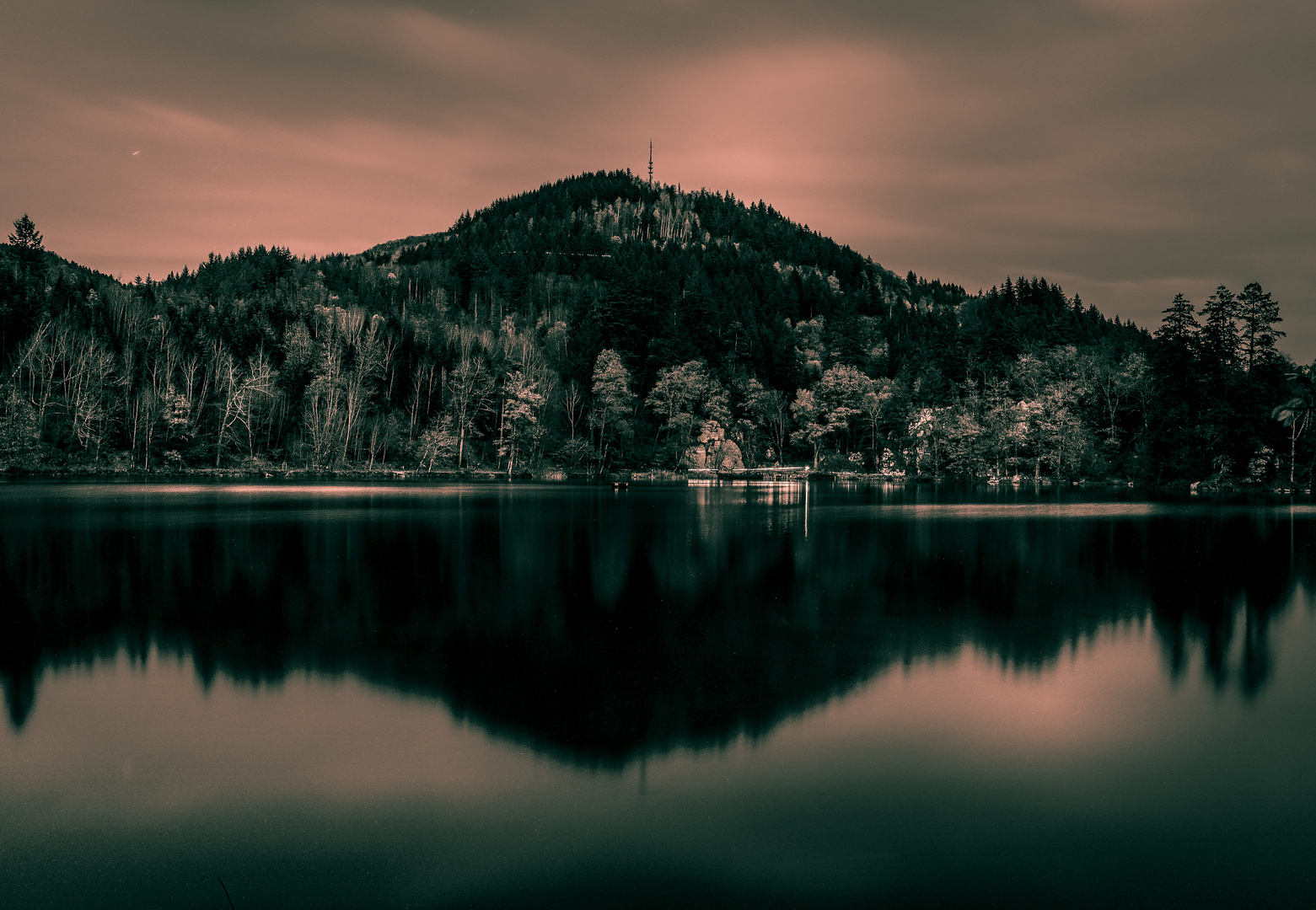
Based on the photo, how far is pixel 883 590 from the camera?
20.5 meters

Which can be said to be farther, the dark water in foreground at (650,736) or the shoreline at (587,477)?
the shoreline at (587,477)

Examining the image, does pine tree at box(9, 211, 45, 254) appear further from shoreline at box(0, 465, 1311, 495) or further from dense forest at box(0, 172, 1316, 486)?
shoreline at box(0, 465, 1311, 495)

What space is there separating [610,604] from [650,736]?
8.26 metres

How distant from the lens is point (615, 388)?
333 feet

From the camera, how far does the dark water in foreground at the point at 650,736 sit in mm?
7043

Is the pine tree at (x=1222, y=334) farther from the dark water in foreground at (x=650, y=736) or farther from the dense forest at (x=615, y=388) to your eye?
the dark water in foreground at (x=650, y=736)

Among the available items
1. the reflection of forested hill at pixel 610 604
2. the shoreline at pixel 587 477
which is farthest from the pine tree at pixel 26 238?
the reflection of forested hill at pixel 610 604

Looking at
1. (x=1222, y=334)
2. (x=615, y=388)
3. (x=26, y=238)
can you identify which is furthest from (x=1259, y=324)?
(x=26, y=238)

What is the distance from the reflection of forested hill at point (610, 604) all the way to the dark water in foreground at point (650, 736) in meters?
0.13

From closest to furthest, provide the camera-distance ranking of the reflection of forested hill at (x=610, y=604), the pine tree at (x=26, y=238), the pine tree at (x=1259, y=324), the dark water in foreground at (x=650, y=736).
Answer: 1. the dark water in foreground at (x=650, y=736)
2. the reflection of forested hill at (x=610, y=604)
3. the pine tree at (x=1259, y=324)
4. the pine tree at (x=26, y=238)

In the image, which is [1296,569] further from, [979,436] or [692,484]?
[979,436]

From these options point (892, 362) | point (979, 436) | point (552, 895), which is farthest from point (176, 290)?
point (552, 895)

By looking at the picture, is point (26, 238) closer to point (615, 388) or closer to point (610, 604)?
point (615, 388)

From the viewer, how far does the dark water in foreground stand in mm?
7043
